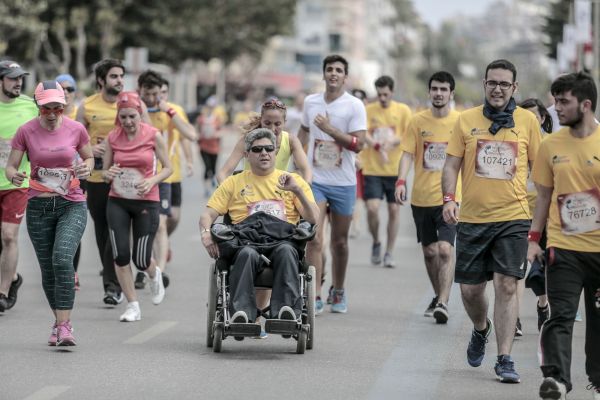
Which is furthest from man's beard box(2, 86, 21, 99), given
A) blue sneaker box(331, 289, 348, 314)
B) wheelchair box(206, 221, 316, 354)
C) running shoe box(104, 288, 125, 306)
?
blue sneaker box(331, 289, 348, 314)

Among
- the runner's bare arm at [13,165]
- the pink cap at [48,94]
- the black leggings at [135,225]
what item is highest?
the pink cap at [48,94]

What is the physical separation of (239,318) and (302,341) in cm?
50

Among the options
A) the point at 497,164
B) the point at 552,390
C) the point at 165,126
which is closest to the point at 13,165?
the point at 497,164

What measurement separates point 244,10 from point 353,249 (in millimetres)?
52548

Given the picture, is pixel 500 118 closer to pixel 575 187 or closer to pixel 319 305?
pixel 575 187

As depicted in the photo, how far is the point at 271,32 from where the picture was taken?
72750mm

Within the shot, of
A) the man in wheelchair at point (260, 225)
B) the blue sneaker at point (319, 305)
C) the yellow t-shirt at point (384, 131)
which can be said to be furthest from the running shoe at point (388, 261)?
the man in wheelchair at point (260, 225)

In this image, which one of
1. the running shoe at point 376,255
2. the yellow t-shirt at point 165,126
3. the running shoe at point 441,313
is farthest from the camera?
the running shoe at point 376,255

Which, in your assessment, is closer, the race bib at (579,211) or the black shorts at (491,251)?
the race bib at (579,211)

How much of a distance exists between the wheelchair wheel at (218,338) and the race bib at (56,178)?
1.51m

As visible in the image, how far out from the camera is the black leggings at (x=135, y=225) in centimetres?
1127

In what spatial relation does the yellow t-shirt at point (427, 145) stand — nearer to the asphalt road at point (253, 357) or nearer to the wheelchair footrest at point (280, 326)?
the asphalt road at point (253, 357)

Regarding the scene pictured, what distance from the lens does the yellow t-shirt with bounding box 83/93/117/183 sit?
1240 centimetres

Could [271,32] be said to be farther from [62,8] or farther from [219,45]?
[62,8]
